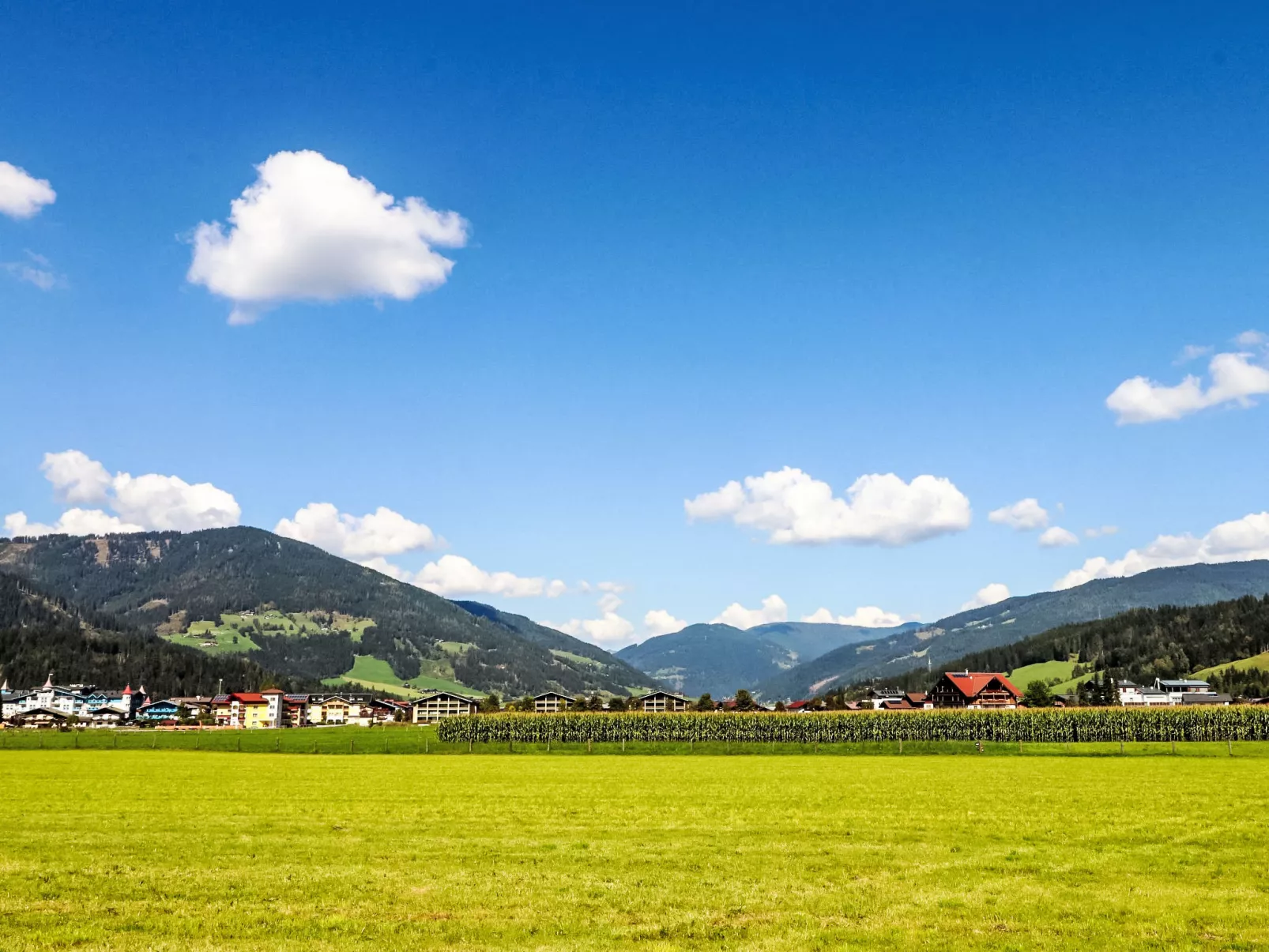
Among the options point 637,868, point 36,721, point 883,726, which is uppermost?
point 637,868

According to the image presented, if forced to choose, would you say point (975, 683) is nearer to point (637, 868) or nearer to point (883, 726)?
point (883, 726)

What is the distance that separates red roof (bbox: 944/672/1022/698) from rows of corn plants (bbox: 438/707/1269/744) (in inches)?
2888

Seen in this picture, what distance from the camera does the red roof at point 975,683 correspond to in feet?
579

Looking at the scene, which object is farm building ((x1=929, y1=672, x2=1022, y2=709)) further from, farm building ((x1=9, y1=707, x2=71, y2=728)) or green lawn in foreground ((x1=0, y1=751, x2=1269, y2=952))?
farm building ((x1=9, y1=707, x2=71, y2=728))

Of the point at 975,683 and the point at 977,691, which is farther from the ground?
the point at 975,683

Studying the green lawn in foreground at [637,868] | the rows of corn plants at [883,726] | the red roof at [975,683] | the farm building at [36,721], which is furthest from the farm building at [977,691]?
the farm building at [36,721]

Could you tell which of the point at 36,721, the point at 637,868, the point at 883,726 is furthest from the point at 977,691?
the point at 36,721

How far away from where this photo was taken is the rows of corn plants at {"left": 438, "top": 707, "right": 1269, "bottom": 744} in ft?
322

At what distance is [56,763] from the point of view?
7150 cm

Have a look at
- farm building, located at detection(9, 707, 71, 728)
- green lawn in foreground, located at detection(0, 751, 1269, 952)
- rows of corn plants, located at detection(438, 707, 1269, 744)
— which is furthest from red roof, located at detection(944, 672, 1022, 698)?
farm building, located at detection(9, 707, 71, 728)

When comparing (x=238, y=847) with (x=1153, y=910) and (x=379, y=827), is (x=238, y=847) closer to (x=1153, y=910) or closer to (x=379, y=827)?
(x=379, y=827)

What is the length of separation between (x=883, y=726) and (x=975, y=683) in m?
84.4

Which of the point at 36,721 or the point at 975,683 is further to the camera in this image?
the point at 36,721

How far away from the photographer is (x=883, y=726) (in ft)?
340
